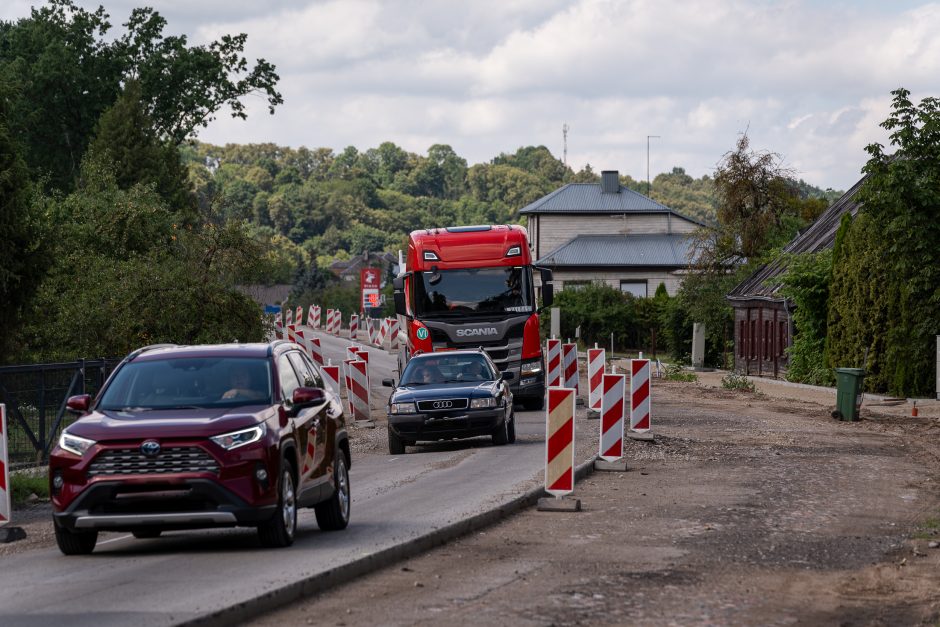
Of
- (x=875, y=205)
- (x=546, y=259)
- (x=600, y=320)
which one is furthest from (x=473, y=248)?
(x=546, y=259)

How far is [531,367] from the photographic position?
3069cm

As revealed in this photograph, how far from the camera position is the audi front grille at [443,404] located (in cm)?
2236

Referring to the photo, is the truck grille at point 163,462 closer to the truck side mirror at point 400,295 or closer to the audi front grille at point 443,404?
the audi front grille at point 443,404

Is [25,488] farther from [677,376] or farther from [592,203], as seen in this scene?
[592,203]

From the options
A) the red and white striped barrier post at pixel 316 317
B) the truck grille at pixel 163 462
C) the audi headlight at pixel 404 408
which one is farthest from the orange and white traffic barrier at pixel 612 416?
the red and white striped barrier post at pixel 316 317

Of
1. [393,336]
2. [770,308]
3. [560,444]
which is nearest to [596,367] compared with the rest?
[560,444]

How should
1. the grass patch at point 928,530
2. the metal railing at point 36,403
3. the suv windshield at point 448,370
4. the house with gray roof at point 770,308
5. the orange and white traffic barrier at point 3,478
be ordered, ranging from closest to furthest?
the grass patch at point 928,530 → the orange and white traffic barrier at point 3,478 → the metal railing at point 36,403 → the suv windshield at point 448,370 → the house with gray roof at point 770,308

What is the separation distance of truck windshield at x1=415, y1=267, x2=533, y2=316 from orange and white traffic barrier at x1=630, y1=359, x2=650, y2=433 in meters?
8.60

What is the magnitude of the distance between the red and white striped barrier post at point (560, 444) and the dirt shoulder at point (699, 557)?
50 cm

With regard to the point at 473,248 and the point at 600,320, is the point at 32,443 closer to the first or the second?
the point at 473,248

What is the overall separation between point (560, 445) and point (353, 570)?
5032mm

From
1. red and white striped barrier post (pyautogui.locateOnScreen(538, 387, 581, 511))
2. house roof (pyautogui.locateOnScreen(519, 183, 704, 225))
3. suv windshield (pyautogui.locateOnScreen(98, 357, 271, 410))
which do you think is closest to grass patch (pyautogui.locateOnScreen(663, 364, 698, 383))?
red and white striped barrier post (pyautogui.locateOnScreen(538, 387, 581, 511))

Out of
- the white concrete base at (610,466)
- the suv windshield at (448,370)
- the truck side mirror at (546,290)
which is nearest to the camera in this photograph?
the white concrete base at (610,466)

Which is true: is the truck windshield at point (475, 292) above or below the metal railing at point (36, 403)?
above
